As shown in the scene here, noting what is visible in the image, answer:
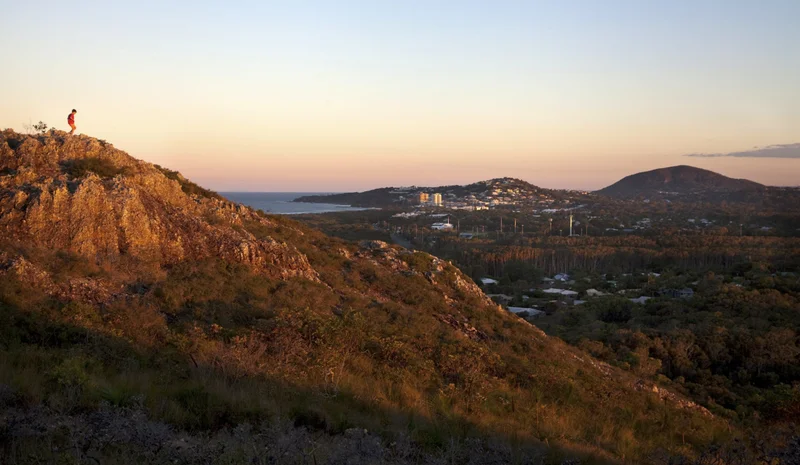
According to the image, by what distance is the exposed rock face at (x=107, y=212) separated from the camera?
1059cm

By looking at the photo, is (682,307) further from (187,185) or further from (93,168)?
(93,168)

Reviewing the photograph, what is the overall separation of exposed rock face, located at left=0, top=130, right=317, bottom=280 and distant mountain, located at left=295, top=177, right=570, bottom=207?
479 feet

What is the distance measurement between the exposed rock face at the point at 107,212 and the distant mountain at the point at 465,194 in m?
146

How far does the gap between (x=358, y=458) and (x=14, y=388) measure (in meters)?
3.66

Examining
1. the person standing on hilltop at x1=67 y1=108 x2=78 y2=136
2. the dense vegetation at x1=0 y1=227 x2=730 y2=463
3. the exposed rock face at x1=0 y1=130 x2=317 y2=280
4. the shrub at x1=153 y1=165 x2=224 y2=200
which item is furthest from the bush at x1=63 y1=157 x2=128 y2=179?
the dense vegetation at x1=0 y1=227 x2=730 y2=463

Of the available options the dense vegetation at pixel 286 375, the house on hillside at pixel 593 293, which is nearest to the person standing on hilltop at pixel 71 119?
the dense vegetation at pixel 286 375

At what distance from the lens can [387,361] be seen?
8445mm

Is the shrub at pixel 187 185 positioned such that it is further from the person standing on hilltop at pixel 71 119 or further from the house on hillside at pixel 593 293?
the house on hillside at pixel 593 293

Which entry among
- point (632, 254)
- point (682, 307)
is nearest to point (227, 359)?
point (682, 307)

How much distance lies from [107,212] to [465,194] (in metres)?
169

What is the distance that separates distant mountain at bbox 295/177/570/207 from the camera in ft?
550

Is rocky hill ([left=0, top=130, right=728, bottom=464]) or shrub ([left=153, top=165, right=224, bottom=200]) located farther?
shrub ([left=153, top=165, right=224, bottom=200])

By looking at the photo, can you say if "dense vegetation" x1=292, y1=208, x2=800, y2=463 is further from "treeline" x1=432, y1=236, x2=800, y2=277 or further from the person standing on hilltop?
the person standing on hilltop

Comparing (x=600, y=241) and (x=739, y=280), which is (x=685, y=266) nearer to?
(x=739, y=280)
